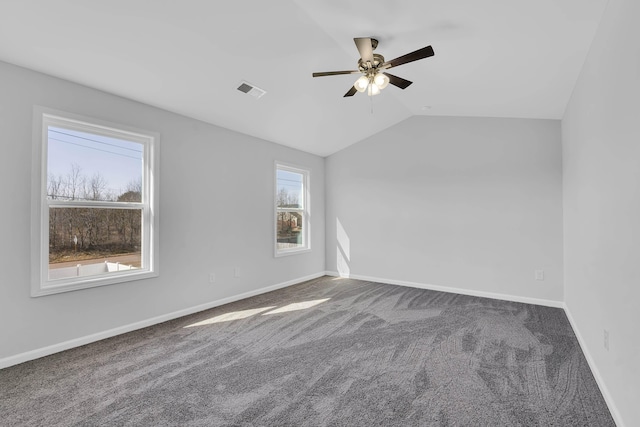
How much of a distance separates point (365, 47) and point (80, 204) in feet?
9.83

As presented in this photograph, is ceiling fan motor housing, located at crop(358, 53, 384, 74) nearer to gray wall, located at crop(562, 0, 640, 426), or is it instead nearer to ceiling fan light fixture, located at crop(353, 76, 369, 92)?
ceiling fan light fixture, located at crop(353, 76, 369, 92)

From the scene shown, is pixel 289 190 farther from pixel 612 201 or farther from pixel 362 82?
pixel 612 201

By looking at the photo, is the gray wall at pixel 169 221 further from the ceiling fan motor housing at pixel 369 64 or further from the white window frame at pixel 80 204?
the ceiling fan motor housing at pixel 369 64

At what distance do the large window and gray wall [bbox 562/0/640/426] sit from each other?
12.7ft

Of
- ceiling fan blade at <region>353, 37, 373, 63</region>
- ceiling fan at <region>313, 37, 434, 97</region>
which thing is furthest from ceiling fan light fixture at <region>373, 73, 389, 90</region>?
ceiling fan blade at <region>353, 37, 373, 63</region>

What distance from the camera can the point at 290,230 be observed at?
5.52 meters

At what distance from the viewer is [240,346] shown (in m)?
2.90

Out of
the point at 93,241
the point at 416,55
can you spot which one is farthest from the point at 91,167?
the point at 416,55

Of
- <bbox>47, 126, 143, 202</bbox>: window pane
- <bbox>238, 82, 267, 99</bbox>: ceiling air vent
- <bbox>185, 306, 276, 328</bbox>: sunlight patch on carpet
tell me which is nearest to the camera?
<bbox>47, 126, 143, 202</bbox>: window pane

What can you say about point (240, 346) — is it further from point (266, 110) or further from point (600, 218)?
point (600, 218)

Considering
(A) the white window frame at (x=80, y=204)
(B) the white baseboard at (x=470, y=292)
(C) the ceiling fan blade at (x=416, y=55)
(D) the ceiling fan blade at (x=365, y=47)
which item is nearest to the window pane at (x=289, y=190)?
(B) the white baseboard at (x=470, y=292)

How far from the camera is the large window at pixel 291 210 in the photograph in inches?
207

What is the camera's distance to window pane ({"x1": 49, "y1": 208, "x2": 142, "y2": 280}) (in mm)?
2831

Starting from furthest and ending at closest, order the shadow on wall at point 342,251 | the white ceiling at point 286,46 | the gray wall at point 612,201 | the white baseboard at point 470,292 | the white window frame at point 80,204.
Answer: the shadow on wall at point 342,251 < the white baseboard at point 470,292 < the white window frame at point 80,204 < the white ceiling at point 286,46 < the gray wall at point 612,201
